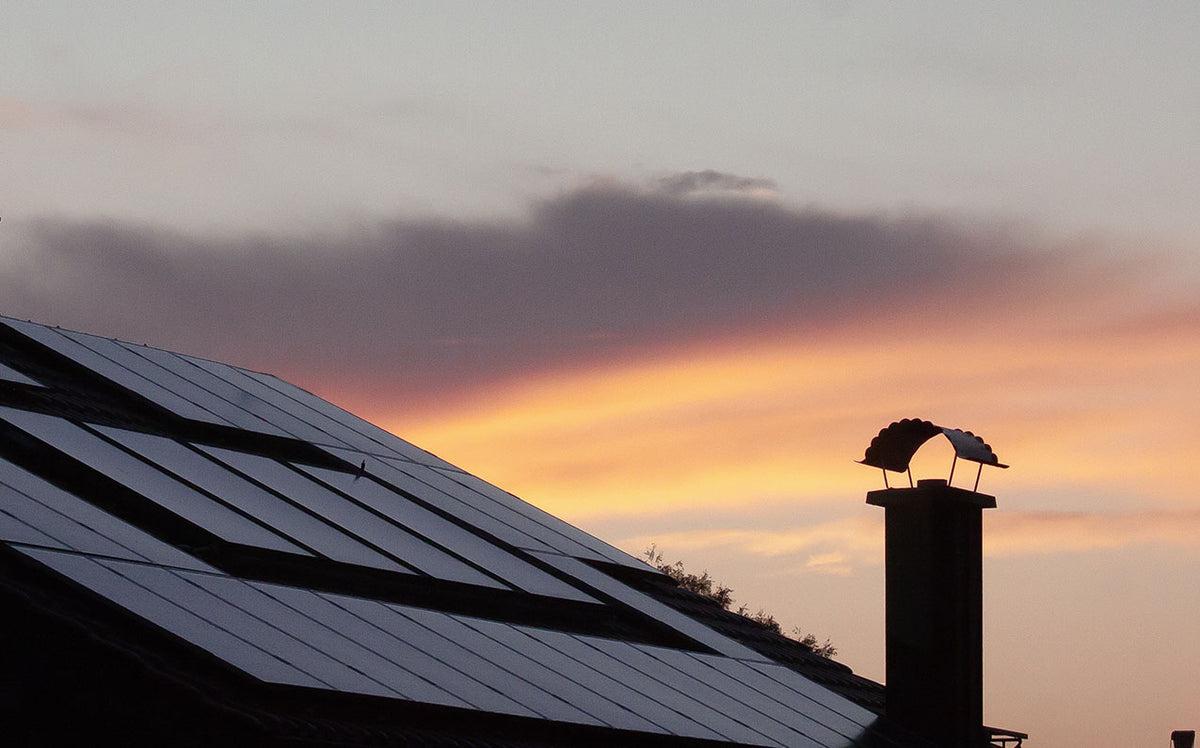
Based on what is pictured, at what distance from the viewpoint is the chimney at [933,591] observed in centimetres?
1573

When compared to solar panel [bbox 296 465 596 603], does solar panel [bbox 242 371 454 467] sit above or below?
above

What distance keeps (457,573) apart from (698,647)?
2.95 metres

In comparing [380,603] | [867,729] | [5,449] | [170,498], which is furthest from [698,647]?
[5,449]

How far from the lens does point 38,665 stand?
29.0ft

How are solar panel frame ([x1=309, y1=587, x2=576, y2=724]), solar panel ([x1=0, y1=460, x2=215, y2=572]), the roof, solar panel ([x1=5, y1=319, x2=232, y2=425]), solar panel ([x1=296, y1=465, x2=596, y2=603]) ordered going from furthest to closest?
solar panel ([x1=5, y1=319, x2=232, y2=425]) < solar panel ([x1=296, y1=465, x2=596, y2=603]) < solar panel frame ([x1=309, y1=587, x2=576, y2=724]) < solar panel ([x1=0, y1=460, x2=215, y2=572]) < the roof

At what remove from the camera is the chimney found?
619 inches

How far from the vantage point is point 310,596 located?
11.1 m

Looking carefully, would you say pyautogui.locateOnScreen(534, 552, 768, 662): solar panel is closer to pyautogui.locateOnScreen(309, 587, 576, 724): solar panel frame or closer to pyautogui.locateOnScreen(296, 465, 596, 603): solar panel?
pyautogui.locateOnScreen(296, 465, 596, 603): solar panel

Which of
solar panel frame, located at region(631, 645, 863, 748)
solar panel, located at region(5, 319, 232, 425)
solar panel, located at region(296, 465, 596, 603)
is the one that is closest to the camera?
solar panel frame, located at region(631, 645, 863, 748)

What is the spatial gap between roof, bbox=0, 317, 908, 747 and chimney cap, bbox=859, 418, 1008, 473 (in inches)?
93.6

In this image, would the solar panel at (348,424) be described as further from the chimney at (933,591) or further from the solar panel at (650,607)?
the chimney at (933,591)

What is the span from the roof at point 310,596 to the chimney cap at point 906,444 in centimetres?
238

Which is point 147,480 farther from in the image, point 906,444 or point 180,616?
point 906,444

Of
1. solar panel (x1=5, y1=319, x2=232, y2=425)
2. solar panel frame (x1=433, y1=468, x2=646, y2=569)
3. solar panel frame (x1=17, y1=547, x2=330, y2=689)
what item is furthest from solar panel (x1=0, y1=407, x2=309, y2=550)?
solar panel frame (x1=433, y1=468, x2=646, y2=569)
